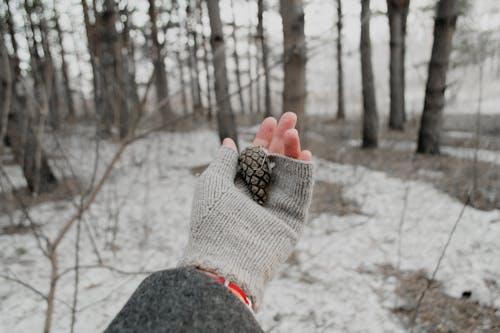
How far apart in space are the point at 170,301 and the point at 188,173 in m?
4.91

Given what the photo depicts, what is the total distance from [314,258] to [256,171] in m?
1.75

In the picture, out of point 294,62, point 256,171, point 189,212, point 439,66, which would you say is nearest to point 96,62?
point 256,171

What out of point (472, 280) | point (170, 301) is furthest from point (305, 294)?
point (170, 301)

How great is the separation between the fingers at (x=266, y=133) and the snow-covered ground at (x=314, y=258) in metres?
1.08

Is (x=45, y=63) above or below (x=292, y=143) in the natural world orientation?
above

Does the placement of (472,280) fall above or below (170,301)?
below

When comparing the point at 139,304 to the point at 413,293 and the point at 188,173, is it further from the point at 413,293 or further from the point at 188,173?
the point at 188,173

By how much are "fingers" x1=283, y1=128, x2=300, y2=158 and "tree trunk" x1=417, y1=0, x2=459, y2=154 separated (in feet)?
15.5

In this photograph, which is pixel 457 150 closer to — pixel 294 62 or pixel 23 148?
pixel 294 62

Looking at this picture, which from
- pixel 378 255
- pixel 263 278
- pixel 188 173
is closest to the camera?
pixel 263 278

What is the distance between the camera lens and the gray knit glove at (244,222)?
1.02 meters

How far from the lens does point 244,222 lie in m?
1.14

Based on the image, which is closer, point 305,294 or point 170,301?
point 170,301

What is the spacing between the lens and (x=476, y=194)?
361 cm
